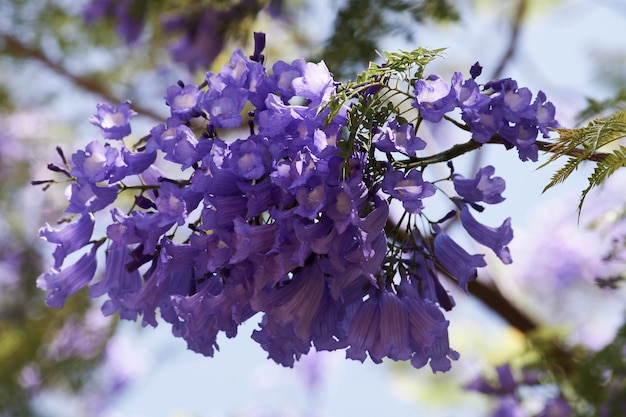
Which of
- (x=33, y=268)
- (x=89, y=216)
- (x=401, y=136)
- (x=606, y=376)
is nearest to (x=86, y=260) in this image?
(x=89, y=216)

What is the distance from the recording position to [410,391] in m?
2.59

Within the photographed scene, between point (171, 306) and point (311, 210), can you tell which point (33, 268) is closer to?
point (171, 306)

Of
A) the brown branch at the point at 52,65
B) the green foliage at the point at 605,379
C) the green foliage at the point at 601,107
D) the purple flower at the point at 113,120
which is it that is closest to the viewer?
the purple flower at the point at 113,120

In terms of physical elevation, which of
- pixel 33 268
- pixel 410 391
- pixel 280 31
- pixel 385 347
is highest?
pixel 280 31

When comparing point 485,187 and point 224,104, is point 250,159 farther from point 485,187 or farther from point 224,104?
point 485,187

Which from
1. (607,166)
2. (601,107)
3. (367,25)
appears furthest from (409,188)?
(367,25)

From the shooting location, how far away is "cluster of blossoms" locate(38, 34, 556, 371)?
558mm

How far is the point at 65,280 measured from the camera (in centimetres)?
70

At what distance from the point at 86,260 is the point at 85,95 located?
5.66ft

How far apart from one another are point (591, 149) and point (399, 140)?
0.14 metres

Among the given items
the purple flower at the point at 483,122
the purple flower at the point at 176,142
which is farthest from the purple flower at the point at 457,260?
the purple flower at the point at 176,142

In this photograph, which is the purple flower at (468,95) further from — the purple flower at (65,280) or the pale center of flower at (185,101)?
the purple flower at (65,280)

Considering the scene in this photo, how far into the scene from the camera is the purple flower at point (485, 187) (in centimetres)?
61

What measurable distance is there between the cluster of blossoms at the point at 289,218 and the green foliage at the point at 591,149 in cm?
2
